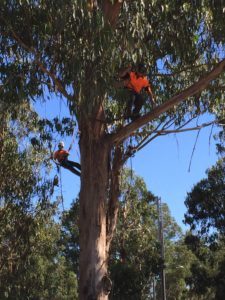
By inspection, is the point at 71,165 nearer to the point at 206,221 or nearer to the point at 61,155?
the point at 61,155

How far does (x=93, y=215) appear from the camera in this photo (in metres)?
8.27

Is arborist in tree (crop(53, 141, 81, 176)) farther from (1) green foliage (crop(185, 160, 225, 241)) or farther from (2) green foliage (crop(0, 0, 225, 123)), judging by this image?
(1) green foliage (crop(185, 160, 225, 241))

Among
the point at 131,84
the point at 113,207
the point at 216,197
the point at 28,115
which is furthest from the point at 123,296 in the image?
the point at 131,84

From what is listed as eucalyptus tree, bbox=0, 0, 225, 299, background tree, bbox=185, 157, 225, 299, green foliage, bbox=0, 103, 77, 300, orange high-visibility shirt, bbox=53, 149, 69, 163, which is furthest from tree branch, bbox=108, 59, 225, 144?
background tree, bbox=185, 157, 225, 299

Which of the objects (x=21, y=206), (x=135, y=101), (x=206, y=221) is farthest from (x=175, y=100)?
(x=206, y=221)

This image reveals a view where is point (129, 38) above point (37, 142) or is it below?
below

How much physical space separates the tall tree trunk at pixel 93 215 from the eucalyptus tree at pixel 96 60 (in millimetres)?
14

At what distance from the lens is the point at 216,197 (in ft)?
72.0

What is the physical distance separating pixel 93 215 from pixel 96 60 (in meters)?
2.26

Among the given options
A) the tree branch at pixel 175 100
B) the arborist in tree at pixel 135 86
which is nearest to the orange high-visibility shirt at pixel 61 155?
the arborist in tree at pixel 135 86

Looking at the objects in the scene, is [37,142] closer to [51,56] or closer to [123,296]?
[51,56]

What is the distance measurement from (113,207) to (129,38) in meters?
2.76

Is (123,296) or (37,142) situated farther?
(123,296)

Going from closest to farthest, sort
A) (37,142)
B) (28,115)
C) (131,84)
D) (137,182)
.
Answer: (131,84)
(37,142)
(28,115)
(137,182)
